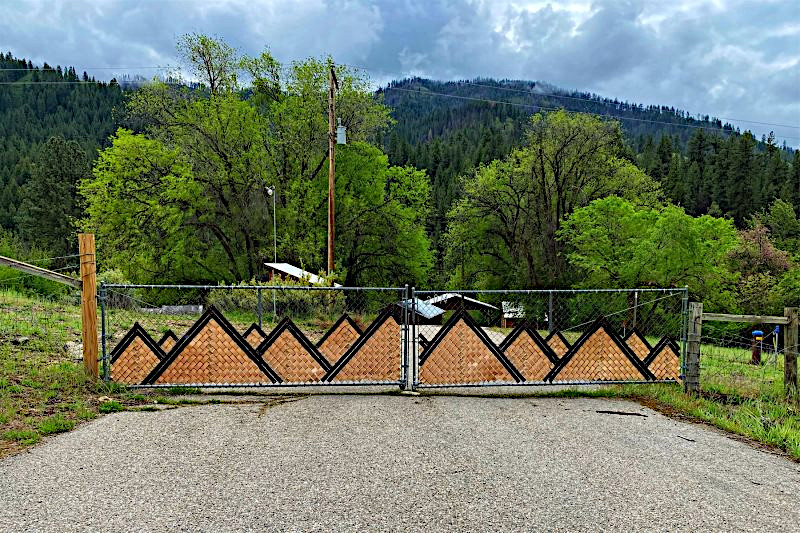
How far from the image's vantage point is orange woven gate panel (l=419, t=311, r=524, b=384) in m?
8.29

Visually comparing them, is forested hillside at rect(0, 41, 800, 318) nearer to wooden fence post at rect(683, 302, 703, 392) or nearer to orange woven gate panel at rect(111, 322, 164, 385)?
Answer: orange woven gate panel at rect(111, 322, 164, 385)

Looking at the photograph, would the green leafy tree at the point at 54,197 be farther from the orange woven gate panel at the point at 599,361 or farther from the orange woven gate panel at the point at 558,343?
the orange woven gate panel at the point at 599,361

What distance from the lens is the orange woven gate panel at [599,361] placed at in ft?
27.8

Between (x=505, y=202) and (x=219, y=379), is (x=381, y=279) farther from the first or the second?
(x=219, y=379)

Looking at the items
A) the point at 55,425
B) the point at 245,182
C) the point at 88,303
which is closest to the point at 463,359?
the point at 55,425

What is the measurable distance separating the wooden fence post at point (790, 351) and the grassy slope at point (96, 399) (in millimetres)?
221

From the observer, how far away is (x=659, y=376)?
344 inches

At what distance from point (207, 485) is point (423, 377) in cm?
429

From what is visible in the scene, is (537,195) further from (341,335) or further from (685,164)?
(685,164)

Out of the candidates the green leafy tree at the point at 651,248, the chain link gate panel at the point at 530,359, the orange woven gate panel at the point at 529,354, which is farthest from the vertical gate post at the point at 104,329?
the green leafy tree at the point at 651,248

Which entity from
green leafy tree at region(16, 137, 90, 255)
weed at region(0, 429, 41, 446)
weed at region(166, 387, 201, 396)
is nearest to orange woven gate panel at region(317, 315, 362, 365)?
weed at region(166, 387, 201, 396)

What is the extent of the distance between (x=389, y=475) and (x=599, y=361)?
4938 mm

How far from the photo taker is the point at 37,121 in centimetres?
10738

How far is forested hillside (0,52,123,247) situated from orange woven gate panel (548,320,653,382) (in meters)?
67.4
